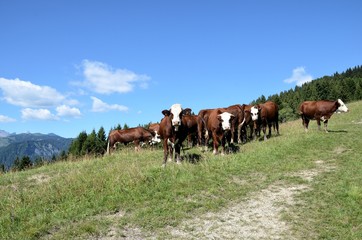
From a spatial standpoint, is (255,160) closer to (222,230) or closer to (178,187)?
(178,187)

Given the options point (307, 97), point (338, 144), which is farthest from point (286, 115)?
point (338, 144)

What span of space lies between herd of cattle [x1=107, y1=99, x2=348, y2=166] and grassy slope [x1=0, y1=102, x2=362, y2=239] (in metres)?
2.24

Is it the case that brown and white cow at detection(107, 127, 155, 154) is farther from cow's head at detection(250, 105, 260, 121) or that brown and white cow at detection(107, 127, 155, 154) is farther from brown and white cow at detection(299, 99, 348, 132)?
brown and white cow at detection(299, 99, 348, 132)

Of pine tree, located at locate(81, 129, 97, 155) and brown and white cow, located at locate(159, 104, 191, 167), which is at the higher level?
pine tree, located at locate(81, 129, 97, 155)

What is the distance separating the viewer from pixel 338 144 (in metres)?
17.6

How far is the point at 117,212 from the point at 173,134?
20.2 feet

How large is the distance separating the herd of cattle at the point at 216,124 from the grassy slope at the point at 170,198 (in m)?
2.24

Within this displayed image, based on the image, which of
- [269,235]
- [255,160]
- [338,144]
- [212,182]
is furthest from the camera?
[338,144]

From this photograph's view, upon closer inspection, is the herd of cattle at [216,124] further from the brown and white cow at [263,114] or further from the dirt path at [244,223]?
the dirt path at [244,223]

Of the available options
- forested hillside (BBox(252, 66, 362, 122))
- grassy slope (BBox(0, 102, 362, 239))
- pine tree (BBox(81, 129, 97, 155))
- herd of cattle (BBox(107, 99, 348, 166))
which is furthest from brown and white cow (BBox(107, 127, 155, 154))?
forested hillside (BBox(252, 66, 362, 122))

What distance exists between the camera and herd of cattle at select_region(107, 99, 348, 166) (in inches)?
574

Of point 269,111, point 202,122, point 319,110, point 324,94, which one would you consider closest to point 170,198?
point 202,122

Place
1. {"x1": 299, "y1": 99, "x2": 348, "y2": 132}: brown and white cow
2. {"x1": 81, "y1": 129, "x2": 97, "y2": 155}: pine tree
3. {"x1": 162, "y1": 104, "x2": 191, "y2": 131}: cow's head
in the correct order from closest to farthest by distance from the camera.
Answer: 1. {"x1": 162, "y1": 104, "x2": 191, "y2": 131}: cow's head
2. {"x1": 299, "y1": 99, "x2": 348, "y2": 132}: brown and white cow
3. {"x1": 81, "y1": 129, "x2": 97, "y2": 155}: pine tree

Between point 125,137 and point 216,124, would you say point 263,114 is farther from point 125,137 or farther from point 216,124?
point 125,137
